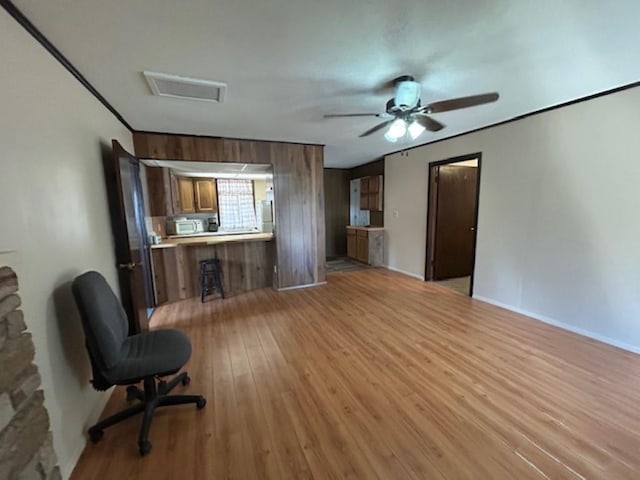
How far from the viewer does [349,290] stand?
4.46m

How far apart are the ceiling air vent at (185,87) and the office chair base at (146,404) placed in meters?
2.17

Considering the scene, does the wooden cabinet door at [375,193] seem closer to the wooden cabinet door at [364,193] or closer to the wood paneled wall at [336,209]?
the wooden cabinet door at [364,193]

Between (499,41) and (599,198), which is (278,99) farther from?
(599,198)

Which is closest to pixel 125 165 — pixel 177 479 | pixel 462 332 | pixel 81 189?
pixel 81 189

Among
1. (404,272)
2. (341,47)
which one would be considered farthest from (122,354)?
(404,272)

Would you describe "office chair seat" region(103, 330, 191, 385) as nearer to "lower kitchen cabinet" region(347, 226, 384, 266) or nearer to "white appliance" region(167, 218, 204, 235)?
"white appliance" region(167, 218, 204, 235)

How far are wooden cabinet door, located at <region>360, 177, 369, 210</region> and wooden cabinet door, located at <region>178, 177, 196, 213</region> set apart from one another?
12.4 feet

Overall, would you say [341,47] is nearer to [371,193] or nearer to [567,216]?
[567,216]

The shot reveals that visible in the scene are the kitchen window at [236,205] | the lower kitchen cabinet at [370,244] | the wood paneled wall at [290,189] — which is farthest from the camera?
the kitchen window at [236,205]

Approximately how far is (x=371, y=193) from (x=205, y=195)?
12.0 feet

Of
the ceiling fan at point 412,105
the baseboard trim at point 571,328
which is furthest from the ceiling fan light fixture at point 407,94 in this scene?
the baseboard trim at point 571,328

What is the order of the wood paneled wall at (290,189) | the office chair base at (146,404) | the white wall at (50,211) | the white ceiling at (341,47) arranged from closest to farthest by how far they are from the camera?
1. the white wall at (50,211)
2. the white ceiling at (341,47)
3. the office chair base at (146,404)
4. the wood paneled wall at (290,189)

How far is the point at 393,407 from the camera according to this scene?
6.22 feet

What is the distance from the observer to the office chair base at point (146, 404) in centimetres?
162
